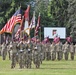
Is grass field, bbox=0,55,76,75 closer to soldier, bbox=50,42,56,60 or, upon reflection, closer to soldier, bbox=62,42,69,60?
soldier, bbox=50,42,56,60

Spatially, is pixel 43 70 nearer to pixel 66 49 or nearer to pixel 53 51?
pixel 53 51

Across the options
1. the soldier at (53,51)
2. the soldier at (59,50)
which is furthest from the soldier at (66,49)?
the soldier at (53,51)

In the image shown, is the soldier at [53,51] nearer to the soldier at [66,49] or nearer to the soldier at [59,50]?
the soldier at [59,50]

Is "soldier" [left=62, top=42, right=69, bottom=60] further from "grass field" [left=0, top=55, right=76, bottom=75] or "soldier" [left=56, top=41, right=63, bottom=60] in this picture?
"grass field" [left=0, top=55, right=76, bottom=75]

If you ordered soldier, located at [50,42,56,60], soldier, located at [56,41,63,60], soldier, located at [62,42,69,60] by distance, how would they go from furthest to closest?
soldier, located at [62,42,69,60] → soldier, located at [56,41,63,60] → soldier, located at [50,42,56,60]

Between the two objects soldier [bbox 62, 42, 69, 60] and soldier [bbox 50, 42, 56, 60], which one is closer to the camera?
soldier [bbox 50, 42, 56, 60]

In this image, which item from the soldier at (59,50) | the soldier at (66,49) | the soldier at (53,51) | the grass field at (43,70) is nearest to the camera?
the grass field at (43,70)

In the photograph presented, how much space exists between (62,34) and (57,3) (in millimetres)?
10724

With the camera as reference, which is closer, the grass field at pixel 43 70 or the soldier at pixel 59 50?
the grass field at pixel 43 70

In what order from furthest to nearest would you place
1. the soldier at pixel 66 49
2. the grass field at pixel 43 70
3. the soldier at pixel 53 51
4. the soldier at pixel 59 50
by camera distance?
the soldier at pixel 66 49 → the soldier at pixel 59 50 → the soldier at pixel 53 51 → the grass field at pixel 43 70

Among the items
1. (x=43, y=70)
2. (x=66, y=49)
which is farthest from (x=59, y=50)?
(x=43, y=70)

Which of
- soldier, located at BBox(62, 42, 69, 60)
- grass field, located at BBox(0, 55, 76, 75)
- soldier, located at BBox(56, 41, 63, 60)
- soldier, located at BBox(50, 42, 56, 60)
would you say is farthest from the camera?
soldier, located at BBox(62, 42, 69, 60)

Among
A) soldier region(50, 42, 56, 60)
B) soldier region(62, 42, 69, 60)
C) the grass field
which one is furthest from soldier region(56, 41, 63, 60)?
the grass field

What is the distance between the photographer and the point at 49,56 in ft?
108
